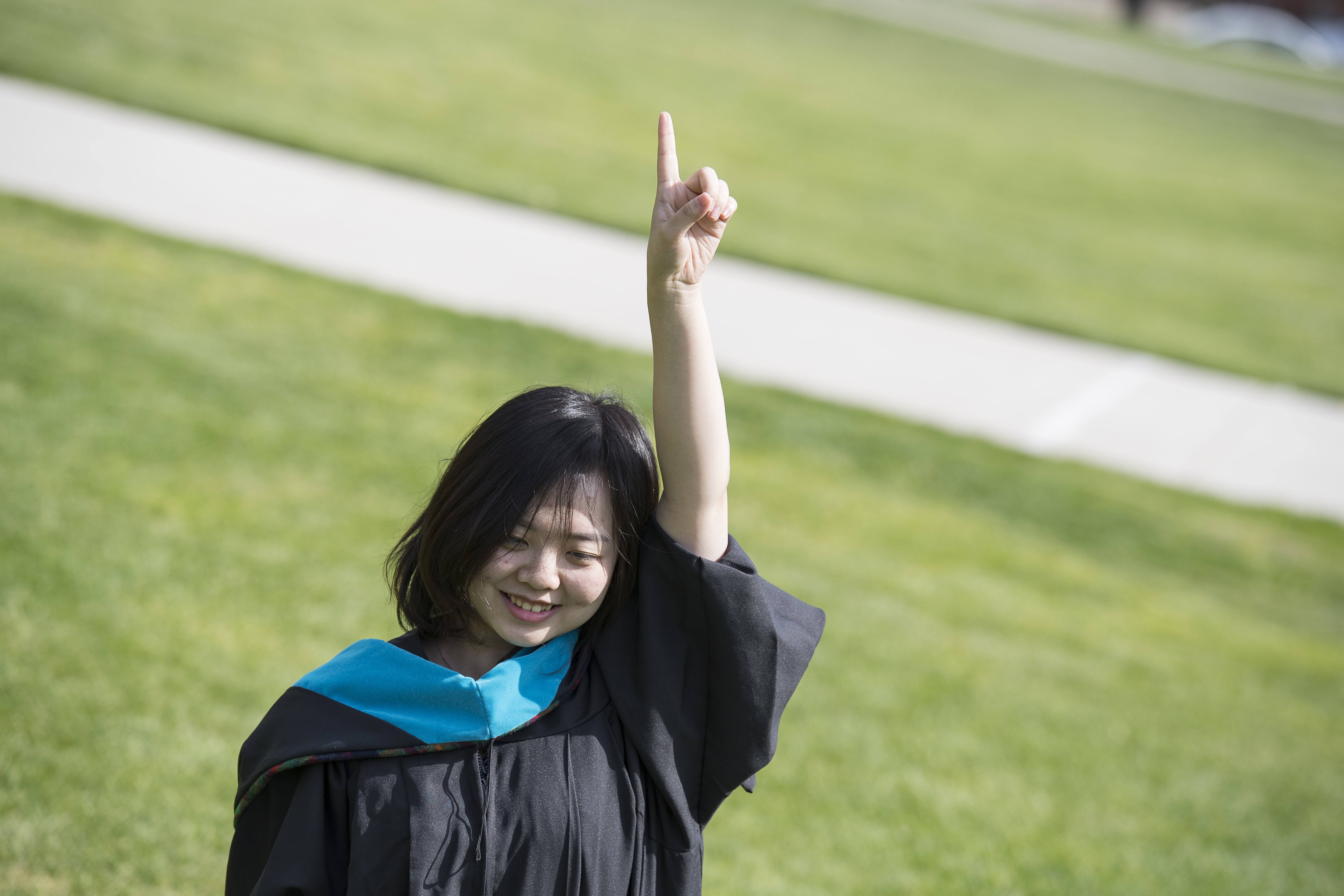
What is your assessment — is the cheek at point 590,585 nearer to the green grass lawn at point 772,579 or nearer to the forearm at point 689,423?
the forearm at point 689,423

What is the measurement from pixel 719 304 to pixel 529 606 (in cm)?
592

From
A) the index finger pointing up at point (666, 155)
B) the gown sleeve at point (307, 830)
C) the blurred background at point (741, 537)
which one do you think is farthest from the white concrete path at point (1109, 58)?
the gown sleeve at point (307, 830)

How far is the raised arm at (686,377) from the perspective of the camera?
1631 mm

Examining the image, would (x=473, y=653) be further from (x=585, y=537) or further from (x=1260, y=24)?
(x=1260, y=24)

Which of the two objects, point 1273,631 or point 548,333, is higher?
point 548,333

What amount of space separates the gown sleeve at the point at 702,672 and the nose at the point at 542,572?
0.13 m

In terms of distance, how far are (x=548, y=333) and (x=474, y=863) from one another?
4.95 m

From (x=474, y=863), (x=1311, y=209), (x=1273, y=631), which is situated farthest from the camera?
(x=1311, y=209)

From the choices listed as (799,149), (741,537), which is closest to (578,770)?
(741,537)

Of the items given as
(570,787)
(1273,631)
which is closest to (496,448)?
(570,787)

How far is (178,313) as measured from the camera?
575 cm

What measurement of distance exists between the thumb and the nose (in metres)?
0.44

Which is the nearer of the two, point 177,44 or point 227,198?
point 227,198

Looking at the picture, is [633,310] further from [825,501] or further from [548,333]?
[825,501]
